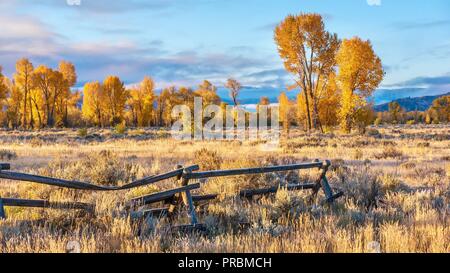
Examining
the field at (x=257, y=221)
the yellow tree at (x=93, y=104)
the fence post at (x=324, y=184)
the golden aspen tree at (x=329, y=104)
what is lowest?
the field at (x=257, y=221)

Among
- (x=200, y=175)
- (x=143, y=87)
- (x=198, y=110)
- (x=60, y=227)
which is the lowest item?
(x=60, y=227)

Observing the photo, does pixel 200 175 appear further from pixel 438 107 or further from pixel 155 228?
pixel 438 107

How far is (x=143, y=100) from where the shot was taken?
7150cm

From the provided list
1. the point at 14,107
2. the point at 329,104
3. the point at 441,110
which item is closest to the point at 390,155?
the point at 329,104

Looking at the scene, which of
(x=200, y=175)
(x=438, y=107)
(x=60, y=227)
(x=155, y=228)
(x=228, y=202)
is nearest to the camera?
(x=155, y=228)

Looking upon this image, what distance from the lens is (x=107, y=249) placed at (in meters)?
4.45

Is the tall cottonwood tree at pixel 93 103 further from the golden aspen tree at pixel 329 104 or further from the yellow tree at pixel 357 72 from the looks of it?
the yellow tree at pixel 357 72

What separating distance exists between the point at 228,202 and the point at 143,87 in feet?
223

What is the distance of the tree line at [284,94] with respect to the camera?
96.1 ft

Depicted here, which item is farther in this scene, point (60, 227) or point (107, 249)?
point (60, 227)

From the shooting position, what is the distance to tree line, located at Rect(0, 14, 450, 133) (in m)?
29.3

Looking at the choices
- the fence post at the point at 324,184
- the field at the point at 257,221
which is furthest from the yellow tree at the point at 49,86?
the fence post at the point at 324,184

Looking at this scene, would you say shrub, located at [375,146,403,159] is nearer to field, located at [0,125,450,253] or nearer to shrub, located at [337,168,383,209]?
field, located at [0,125,450,253]
